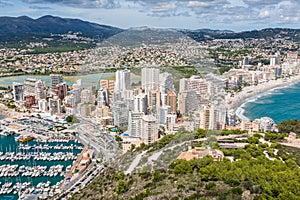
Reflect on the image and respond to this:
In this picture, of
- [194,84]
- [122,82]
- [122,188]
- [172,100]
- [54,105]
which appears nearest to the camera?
[122,188]

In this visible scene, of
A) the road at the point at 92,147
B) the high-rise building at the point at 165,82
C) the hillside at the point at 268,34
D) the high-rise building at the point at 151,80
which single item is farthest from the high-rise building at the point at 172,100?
the hillside at the point at 268,34

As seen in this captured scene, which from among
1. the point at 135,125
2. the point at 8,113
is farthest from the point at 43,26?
the point at 135,125

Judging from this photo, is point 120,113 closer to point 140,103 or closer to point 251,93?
point 140,103

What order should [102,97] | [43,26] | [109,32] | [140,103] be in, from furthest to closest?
1. [43,26]
2. [109,32]
3. [102,97]
4. [140,103]

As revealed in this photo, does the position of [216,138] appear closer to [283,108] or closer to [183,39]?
[183,39]

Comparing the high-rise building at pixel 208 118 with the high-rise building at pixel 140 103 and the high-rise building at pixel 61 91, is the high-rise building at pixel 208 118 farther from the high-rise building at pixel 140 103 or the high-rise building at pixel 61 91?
the high-rise building at pixel 61 91

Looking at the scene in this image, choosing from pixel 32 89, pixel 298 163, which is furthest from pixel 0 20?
pixel 298 163

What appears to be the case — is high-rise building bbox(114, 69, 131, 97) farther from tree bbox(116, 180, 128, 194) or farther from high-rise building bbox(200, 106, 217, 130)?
tree bbox(116, 180, 128, 194)

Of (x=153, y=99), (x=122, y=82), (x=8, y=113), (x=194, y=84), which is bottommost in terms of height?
(x=8, y=113)
